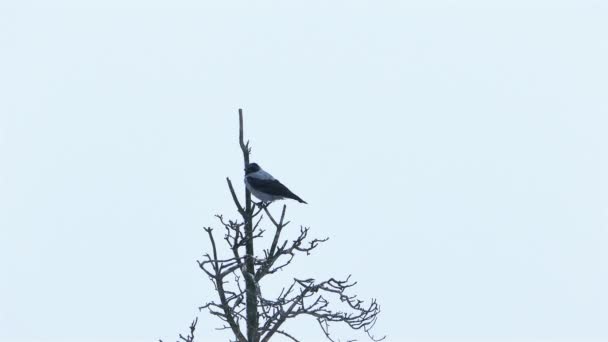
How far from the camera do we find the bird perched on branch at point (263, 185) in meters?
19.0

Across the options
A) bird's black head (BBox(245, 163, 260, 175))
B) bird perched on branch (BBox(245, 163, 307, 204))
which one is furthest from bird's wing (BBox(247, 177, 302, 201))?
bird's black head (BBox(245, 163, 260, 175))

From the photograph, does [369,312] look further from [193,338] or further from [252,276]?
[193,338]

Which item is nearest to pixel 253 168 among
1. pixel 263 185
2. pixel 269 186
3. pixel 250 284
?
pixel 263 185

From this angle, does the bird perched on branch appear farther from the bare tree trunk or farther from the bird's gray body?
the bare tree trunk

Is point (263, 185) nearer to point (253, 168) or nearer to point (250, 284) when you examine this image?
point (253, 168)

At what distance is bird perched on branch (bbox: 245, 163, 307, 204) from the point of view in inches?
750

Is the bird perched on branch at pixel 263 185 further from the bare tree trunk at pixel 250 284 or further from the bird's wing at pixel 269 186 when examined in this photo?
the bare tree trunk at pixel 250 284

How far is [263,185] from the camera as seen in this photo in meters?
19.4

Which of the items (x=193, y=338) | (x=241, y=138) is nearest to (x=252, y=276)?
(x=193, y=338)

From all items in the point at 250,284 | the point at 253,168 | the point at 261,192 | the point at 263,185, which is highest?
the point at 253,168

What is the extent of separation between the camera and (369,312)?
14.9 meters

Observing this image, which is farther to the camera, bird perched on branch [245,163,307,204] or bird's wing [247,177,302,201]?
bird's wing [247,177,302,201]

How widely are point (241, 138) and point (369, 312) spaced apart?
4.15m

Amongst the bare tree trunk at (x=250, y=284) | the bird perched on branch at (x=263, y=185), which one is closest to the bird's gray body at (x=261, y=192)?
the bird perched on branch at (x=263, y=185)
